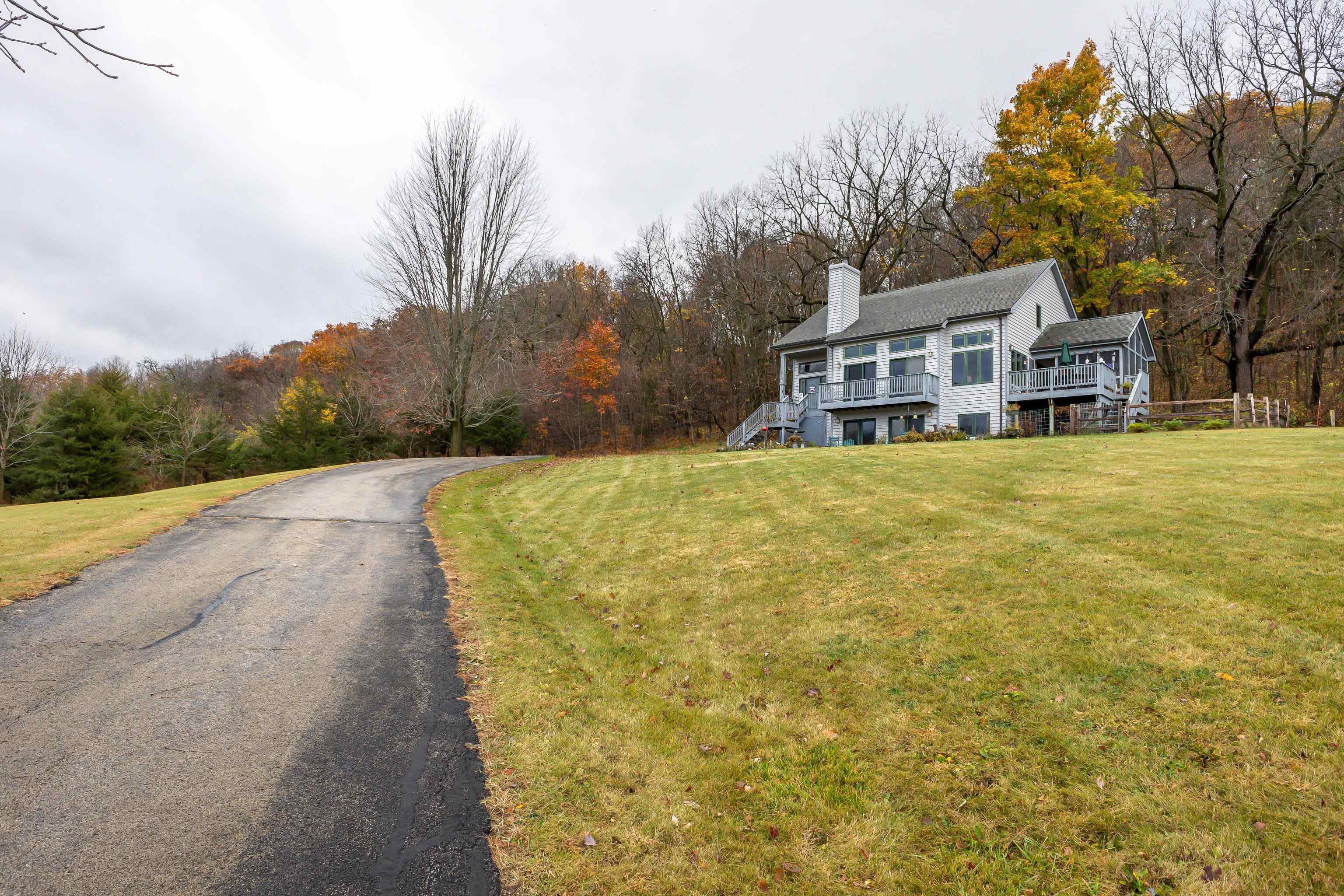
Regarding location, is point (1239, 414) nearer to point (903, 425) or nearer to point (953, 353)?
point (953, 353)

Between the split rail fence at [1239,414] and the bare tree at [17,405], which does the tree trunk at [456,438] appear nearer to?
the bare tree at [17,405]

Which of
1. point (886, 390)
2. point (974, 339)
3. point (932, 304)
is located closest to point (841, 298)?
point (932, 304)

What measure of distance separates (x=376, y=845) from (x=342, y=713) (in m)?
1.59

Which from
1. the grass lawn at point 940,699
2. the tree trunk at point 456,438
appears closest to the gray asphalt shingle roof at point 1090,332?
the grass lawn at point 940,699

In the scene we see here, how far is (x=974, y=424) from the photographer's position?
80.6 feet

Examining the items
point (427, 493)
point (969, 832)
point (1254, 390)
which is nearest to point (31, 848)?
point (969, 832)

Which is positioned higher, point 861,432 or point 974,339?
point 974,339

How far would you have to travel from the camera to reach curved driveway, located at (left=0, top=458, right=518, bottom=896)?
285 centimetres

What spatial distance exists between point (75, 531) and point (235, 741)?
9.31m

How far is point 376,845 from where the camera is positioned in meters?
3.03

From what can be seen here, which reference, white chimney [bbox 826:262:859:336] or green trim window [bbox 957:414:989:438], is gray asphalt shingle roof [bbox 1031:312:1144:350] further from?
white chimney [bbox 826:262:859:336]

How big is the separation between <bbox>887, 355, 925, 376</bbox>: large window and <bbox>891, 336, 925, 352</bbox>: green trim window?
35cm

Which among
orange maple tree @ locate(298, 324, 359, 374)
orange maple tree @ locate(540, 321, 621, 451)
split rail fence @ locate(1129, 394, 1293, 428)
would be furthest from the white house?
orange maple tree @ locate(298, 324, 359, 374)

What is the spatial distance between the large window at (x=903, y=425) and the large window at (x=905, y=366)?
6.11 ft
